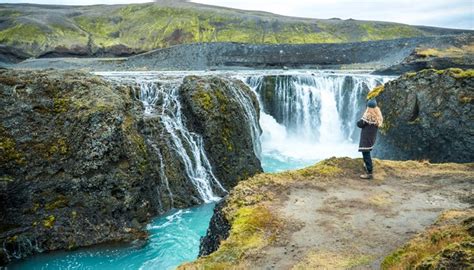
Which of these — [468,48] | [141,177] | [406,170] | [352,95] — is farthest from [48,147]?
[468,48]

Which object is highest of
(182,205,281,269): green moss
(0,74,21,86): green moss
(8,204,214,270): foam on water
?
(0,74,21,86): green moss

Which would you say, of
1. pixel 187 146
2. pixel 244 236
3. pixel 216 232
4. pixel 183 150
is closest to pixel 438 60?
pixel 187 146

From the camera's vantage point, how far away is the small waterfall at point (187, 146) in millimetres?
20844

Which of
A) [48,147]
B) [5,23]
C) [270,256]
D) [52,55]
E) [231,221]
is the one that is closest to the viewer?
[270,256]

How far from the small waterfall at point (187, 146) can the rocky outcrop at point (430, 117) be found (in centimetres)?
988

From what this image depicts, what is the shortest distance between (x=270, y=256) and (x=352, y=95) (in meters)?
33.6

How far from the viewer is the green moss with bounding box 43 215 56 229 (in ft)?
49.0

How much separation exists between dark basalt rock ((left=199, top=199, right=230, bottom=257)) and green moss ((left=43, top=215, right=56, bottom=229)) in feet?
23.6

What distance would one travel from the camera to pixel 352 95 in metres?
39.2

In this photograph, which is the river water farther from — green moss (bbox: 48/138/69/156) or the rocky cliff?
green moss (bbox: 48/138/69/156)

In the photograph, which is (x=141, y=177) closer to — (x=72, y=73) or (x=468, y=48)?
(x=72, y=73)

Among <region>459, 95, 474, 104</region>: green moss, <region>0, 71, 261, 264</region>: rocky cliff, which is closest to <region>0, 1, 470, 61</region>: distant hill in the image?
<region>0, 71, 261, 264</region>: rocky cliff

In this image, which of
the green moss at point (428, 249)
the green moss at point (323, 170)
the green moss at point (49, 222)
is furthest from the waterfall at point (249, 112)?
the green moss at point (428, 249)

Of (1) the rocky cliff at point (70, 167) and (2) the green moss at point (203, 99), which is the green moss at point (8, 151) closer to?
(1) the rocky cliff at point (70, 167)
